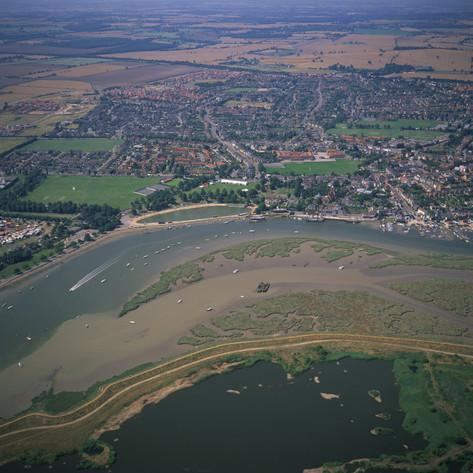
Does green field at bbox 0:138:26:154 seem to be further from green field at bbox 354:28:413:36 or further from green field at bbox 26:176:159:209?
green field at bbox 354:28:413:36

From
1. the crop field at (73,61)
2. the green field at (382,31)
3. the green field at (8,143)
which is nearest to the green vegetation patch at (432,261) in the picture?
the green field at (8,143)

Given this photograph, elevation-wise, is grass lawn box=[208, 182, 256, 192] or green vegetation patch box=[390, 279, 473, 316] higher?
grass lawn box=[208, 182, 256, 192]

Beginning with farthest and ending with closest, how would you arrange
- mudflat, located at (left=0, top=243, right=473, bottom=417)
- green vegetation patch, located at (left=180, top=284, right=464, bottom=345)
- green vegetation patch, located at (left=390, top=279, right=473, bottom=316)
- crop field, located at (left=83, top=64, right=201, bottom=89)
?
crop field, located at (left=83, top=64, right=201, bottom=89), green vegetation patch, located at (left=390, top=279, right=473, bottom=316), green vegetation patch, located at (left=180, top=284, right=464, bottom=345), mudflat, located at (left=0, top=243, right=473, bottom=417)

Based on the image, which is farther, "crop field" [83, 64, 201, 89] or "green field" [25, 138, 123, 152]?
"crop field" [83, 64, 201, 89]

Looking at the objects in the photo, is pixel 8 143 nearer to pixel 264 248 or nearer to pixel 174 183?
pixel 174 183

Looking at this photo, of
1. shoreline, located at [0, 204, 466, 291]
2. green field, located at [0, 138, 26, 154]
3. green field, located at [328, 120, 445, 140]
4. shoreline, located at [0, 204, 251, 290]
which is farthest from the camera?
green field, located at [328, 120, 445, 140]

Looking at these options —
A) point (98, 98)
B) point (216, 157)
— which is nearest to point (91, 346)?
point (216, 157)

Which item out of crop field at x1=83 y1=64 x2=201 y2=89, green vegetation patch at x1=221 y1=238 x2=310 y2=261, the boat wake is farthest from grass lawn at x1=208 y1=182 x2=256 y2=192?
crop field at x1=83 y1=64 x2=201 y2=89

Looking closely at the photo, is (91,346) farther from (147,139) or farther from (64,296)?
(147,139)

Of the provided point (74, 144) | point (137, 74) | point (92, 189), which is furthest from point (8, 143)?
point (137, 74)
